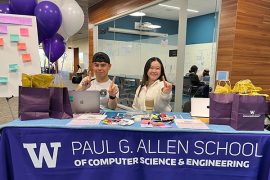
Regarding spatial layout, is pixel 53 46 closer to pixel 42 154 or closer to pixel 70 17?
pixel 70 17

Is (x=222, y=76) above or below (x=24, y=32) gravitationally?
below

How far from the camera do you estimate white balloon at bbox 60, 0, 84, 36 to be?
2.32m

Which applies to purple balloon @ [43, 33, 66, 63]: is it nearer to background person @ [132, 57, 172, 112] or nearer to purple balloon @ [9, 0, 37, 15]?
purple balloon @ [9, 0, 37, 15]

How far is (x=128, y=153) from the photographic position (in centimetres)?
138

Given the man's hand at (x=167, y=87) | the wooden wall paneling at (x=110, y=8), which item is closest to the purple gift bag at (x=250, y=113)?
the man's hand at (x=167, y=87)

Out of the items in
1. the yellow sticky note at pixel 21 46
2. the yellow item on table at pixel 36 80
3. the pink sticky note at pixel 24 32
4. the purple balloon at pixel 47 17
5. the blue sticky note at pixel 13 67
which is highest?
the purple balloon at pixel 47 17

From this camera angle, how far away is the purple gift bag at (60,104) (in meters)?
1.55

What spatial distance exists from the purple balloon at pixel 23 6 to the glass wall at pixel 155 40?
2.15 m

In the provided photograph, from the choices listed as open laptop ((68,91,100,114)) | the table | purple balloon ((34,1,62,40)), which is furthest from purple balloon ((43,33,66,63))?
the table

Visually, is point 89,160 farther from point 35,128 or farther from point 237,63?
point 237,63

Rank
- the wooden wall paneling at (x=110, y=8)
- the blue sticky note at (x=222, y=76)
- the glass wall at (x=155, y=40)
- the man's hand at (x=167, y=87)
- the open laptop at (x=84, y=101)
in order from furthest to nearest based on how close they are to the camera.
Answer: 1. the wooden wall paneling at (x=110, y=8)
2. the glass wall at (x=155, y=40)
3. the blue sticky note at (x=222, y=76)
4. the man's hand at (x=167, y=87)
5. the open laptop at (x=84, y=101)

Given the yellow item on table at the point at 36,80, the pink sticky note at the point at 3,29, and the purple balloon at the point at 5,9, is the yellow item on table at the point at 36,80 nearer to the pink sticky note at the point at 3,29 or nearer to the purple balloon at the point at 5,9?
the pink sticky note at the point at 3,29

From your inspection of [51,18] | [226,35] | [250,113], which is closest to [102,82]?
[51,18]

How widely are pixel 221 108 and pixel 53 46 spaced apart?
5.50ft
